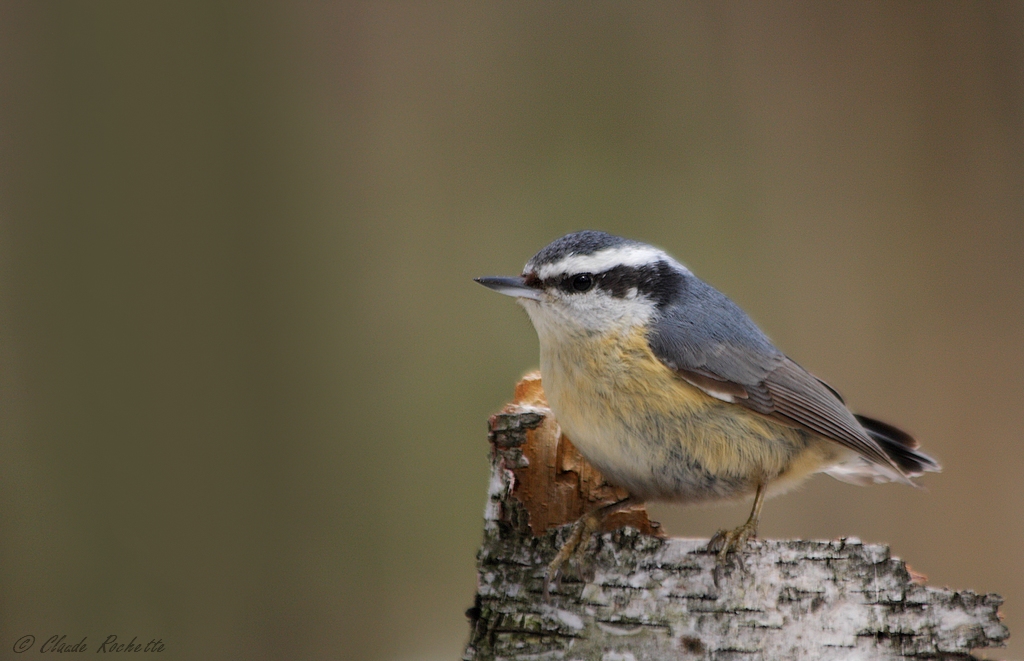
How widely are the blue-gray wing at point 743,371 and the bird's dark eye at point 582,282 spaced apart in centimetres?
14

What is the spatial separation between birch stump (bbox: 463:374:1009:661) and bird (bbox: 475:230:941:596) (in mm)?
100

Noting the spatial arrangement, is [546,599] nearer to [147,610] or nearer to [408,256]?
[147,610]

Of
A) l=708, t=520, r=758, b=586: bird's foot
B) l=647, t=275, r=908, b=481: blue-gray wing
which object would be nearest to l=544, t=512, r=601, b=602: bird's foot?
l=708, t=520, r=758, b=586: bird's foot

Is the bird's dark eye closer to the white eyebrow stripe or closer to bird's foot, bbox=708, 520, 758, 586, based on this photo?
the white eyebrow stripe

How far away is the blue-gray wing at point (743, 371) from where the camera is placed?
1459 millimetres

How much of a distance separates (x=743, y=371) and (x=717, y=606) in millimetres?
461

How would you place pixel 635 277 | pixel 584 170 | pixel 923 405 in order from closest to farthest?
pixel 635 277 < pixel 923 405 < pixel 584 170

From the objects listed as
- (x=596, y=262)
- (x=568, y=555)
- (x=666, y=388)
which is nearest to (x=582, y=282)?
(x=596, y=262)

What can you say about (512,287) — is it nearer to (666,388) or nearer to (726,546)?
(666,388)

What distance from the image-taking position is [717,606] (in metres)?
1.19

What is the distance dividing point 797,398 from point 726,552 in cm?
42

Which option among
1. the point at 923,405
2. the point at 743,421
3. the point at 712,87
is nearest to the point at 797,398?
the point at 743,421

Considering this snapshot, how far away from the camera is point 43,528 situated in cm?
231

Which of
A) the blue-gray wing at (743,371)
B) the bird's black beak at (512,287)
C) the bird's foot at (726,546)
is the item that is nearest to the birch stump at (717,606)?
the bird's foot at (726,546)
